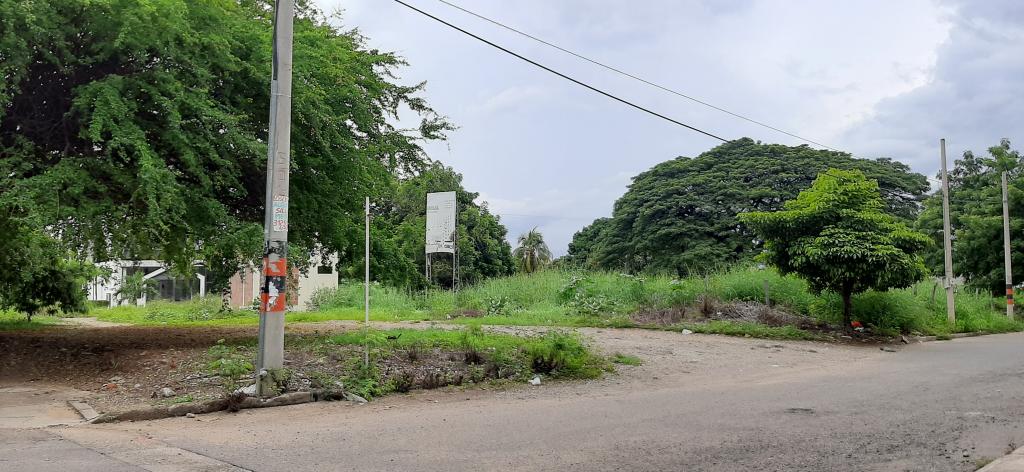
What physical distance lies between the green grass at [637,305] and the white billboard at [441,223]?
2470 mm

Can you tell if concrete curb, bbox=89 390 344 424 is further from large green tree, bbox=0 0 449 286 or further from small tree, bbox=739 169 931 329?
small tree, bbox=739 169 931 329

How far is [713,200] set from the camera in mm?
49031

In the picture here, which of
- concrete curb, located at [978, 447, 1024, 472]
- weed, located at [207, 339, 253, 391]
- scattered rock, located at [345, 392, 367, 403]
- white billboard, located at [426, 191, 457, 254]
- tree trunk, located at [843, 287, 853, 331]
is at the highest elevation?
white billboard, located at [426, 191, 457, 254]

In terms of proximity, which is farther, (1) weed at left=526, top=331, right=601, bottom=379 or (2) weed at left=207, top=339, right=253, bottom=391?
(1) weed at left=526, top=331, right=601, bottom=379

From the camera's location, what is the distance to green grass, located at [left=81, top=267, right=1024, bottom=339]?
20953 millimetres

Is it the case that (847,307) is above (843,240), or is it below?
below

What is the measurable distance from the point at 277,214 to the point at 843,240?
1438 cm

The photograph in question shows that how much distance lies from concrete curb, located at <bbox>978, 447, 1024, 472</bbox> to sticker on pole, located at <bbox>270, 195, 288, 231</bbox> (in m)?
8.03

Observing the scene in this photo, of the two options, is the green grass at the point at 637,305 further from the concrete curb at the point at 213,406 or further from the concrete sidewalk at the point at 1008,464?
the concrete sidewalk at the point at 1008,464

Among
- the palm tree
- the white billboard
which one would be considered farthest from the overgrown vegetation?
the palm tree

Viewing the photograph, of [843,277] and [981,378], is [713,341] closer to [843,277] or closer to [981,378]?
[843,277]

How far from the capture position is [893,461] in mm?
6035

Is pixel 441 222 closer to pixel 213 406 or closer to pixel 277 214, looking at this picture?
pixel 277 214

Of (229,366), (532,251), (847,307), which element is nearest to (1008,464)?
(229,366)
